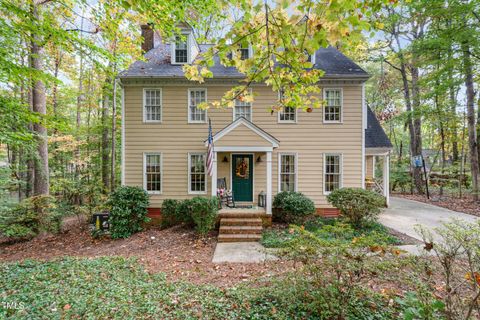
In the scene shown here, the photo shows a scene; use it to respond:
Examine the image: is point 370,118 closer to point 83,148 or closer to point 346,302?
point 346,302

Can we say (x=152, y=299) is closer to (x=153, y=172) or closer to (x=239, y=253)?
(x=239, y=253)

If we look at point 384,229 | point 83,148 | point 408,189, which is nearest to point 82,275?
point 384,229

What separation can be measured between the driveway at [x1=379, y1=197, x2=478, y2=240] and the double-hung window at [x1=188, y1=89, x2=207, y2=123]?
319 inches

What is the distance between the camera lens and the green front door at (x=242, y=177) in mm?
8836

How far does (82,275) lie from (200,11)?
6717 mm

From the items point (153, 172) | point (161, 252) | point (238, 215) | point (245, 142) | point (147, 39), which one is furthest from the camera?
point (147, 39)

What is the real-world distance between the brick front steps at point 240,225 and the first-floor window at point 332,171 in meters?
3.24

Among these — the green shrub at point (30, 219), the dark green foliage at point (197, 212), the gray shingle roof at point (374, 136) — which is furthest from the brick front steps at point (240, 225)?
the green shrub at point (30, 219)

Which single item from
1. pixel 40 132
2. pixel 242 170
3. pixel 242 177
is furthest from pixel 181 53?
pixel 40 132

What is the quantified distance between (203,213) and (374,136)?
329 inches

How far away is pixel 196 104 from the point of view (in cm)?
880

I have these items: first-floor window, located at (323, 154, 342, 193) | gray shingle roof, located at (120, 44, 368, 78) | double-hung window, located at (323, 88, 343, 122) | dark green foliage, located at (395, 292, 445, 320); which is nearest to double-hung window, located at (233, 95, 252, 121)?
gray shingle roof, located at (120, 44, 368, 78)

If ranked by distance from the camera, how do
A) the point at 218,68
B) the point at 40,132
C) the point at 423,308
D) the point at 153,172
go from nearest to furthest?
the point at 423,308 < the point at 40,132 < the point at 153,172 < the point at 218,68

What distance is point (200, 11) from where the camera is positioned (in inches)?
221
